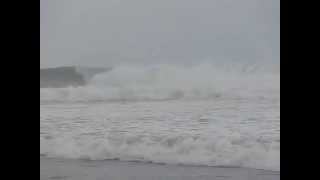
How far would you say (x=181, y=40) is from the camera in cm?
290

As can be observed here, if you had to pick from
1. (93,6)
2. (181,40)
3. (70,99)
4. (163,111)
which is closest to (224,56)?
(181,40)

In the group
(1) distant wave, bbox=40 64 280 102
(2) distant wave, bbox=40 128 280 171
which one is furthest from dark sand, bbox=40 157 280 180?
(1) distant wave, bbox=40 64 280 102

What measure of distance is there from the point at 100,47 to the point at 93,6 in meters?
0.29

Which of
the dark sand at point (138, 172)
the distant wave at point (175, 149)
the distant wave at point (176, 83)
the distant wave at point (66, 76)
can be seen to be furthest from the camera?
the distant wave at point (66, 76)

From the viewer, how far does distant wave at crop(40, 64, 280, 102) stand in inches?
115

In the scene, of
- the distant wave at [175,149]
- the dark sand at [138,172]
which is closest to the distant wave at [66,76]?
the distant wave at [175,149]

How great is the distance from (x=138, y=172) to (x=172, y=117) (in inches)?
23.2

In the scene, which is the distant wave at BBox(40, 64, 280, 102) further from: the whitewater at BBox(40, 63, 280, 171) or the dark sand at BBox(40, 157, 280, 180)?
the dark sand at BBox(40, 157, 280, 180)

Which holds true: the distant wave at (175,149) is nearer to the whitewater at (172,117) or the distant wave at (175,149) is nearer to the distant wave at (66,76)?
the whitewater at (172,117)

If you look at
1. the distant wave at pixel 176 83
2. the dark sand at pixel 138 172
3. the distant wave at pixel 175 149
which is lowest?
the dark sand at pixel 138 172

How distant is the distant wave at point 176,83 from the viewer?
292cm
